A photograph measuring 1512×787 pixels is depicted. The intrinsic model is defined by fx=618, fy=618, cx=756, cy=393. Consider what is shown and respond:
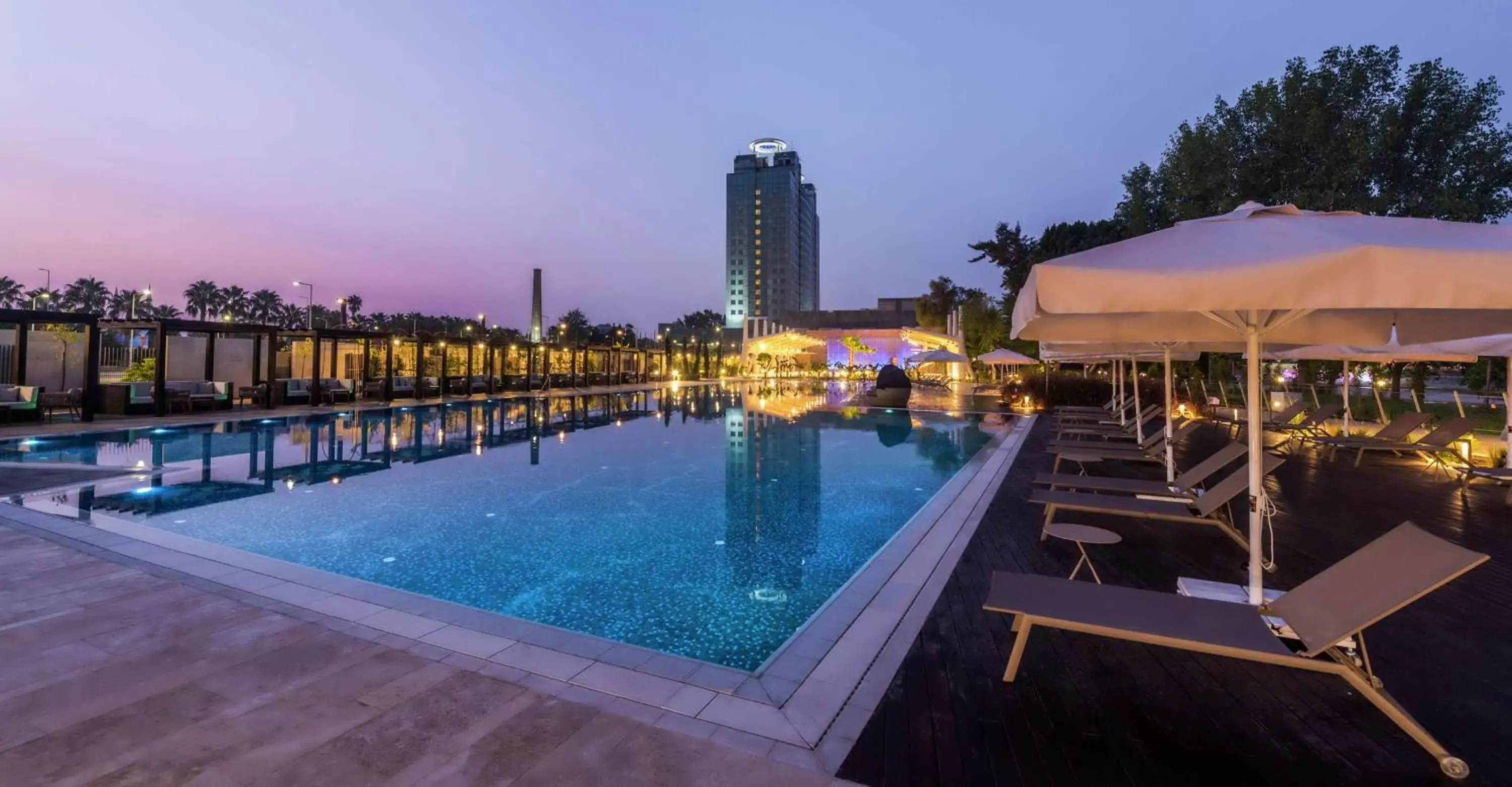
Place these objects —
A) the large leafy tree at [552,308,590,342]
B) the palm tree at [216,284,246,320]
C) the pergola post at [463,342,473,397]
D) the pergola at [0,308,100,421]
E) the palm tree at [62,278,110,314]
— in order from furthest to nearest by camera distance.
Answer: the palm tree at [216,284,246,320] < the palm tree at [62,278,110,314] < the large leafy tree at [552,308,590,342] < the pergola post at [463,342,473,397] < the pergola at [0,308,100,421]

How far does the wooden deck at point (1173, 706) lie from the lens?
2055mm

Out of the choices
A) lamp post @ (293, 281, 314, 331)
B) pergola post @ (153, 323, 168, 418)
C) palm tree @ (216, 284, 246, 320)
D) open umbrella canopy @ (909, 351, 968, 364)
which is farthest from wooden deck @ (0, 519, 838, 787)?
Answer: palm tree @ (216, 284, 246, 320)

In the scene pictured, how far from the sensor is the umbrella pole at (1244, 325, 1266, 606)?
9.48ft

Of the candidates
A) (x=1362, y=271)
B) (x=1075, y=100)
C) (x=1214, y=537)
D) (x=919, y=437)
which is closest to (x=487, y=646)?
(x=1362, y=271)

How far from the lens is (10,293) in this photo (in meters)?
57.9

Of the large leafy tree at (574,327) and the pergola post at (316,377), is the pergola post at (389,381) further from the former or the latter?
the large leafy tree at (574,327)

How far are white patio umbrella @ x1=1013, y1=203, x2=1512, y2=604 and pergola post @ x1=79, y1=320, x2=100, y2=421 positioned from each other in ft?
59.9

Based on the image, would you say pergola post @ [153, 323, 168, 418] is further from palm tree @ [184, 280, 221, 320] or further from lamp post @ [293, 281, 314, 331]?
palm tree @ [184, 280, 221, 320]

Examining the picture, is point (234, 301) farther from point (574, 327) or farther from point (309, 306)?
point (309, 306)

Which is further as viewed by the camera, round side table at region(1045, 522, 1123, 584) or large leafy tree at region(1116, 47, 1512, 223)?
large leafy tree at region(1116, 47, 1512, 223)

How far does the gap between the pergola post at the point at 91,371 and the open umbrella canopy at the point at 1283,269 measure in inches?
720

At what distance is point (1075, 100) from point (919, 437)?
102 meters

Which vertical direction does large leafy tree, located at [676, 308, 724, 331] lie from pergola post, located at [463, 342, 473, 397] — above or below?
above

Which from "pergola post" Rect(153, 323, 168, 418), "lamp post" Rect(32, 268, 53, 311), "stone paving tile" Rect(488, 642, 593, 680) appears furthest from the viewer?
"lamp post" Rect(32, 268, 53, 311)
